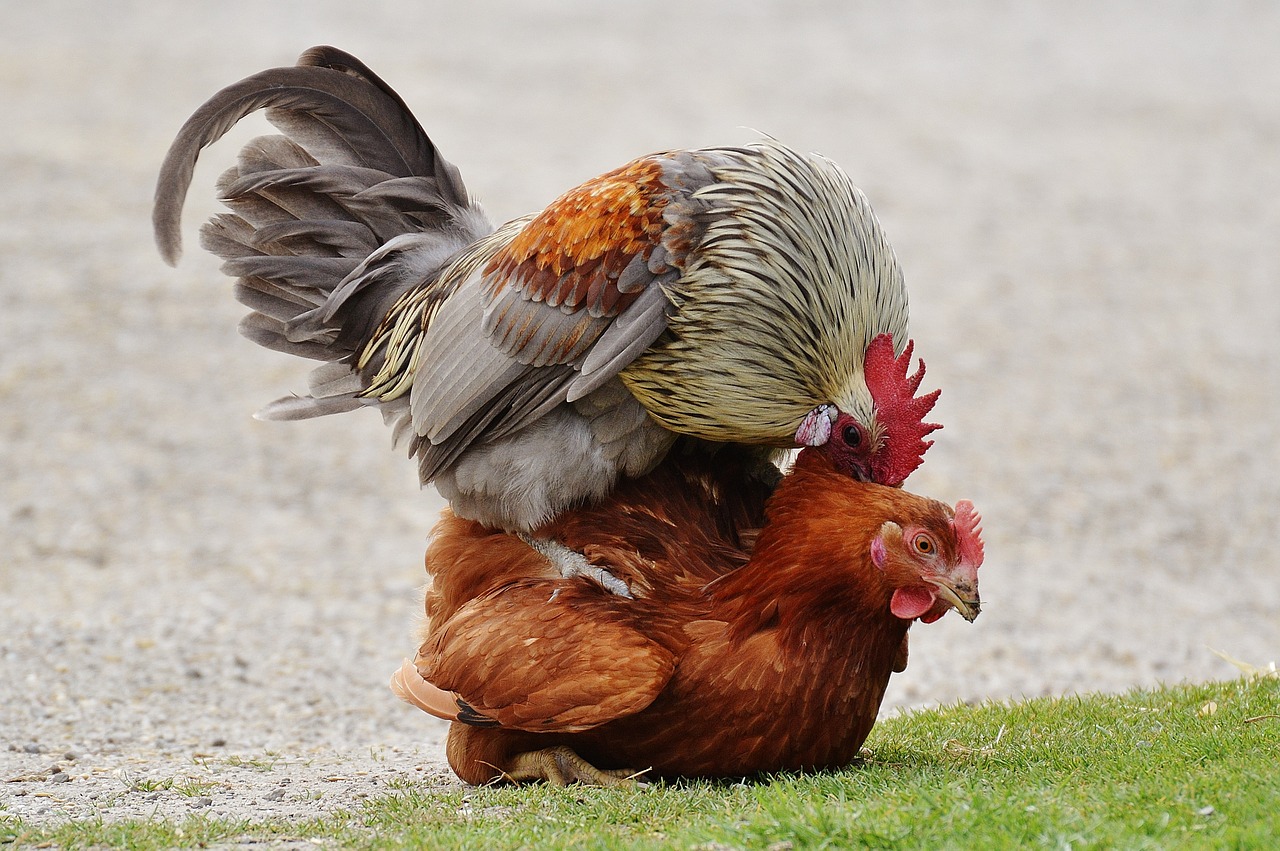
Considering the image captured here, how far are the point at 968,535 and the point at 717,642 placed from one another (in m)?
0.97

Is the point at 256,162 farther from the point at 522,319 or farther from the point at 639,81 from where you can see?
the point at 639,81

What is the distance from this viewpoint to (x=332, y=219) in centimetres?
615

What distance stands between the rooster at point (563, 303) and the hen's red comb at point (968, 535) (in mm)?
290

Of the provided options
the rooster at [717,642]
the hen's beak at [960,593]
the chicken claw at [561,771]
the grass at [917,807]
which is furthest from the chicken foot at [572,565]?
the hen's beak at [960,593]

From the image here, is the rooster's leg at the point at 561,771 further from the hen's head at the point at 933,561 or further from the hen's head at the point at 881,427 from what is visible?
the hen's head at the point at 881,427

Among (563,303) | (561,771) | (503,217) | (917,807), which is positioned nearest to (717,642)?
(561,771)

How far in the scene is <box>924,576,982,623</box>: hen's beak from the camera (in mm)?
4614

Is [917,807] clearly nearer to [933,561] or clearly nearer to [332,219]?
[933,561]

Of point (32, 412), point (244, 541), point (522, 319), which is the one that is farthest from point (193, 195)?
point (522, 319)

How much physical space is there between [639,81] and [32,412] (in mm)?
13925

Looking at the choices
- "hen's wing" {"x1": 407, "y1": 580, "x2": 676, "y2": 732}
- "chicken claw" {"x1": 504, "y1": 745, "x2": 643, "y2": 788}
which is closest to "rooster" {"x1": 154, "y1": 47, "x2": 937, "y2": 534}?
"hen's wing" {"x1": 407, "y1": 580, "x2": 676, "y2": 732}

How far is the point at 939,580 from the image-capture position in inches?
183

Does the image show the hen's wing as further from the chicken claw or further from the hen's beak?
the hen's beak

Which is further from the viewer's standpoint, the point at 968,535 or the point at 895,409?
the point at 895,409
